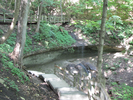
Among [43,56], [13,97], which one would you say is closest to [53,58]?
[43,56]

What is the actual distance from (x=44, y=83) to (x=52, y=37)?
440 inches

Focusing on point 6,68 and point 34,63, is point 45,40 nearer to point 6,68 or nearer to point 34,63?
point 34,63

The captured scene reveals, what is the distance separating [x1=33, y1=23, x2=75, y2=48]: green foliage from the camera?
623 inches

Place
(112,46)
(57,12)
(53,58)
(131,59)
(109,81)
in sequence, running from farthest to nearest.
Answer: (57,12) → (112,46) → (53,58) → (131,59) → (109,81)

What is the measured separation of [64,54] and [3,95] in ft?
47.3

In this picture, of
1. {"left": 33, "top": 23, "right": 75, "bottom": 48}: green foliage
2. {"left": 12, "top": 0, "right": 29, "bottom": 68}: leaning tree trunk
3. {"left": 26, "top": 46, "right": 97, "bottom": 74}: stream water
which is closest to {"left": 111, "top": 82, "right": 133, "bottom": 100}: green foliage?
{"left": 12, "top": 0, "right": 29, "bottom": 68}: leaning tree trunk

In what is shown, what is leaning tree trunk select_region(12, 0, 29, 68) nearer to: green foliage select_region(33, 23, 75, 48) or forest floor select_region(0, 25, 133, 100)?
forest floor select_region(0, 25, 133, 100)

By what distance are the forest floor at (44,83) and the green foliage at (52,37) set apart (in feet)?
14.0

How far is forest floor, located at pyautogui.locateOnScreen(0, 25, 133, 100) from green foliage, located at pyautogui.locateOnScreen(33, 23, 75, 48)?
428cm

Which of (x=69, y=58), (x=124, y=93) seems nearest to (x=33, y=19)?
(x=69, y=58)

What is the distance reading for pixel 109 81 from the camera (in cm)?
1091

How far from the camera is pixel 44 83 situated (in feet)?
23.4

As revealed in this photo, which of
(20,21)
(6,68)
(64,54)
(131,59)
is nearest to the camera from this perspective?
(6,68)

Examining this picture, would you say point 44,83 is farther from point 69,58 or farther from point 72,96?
point 69,58
